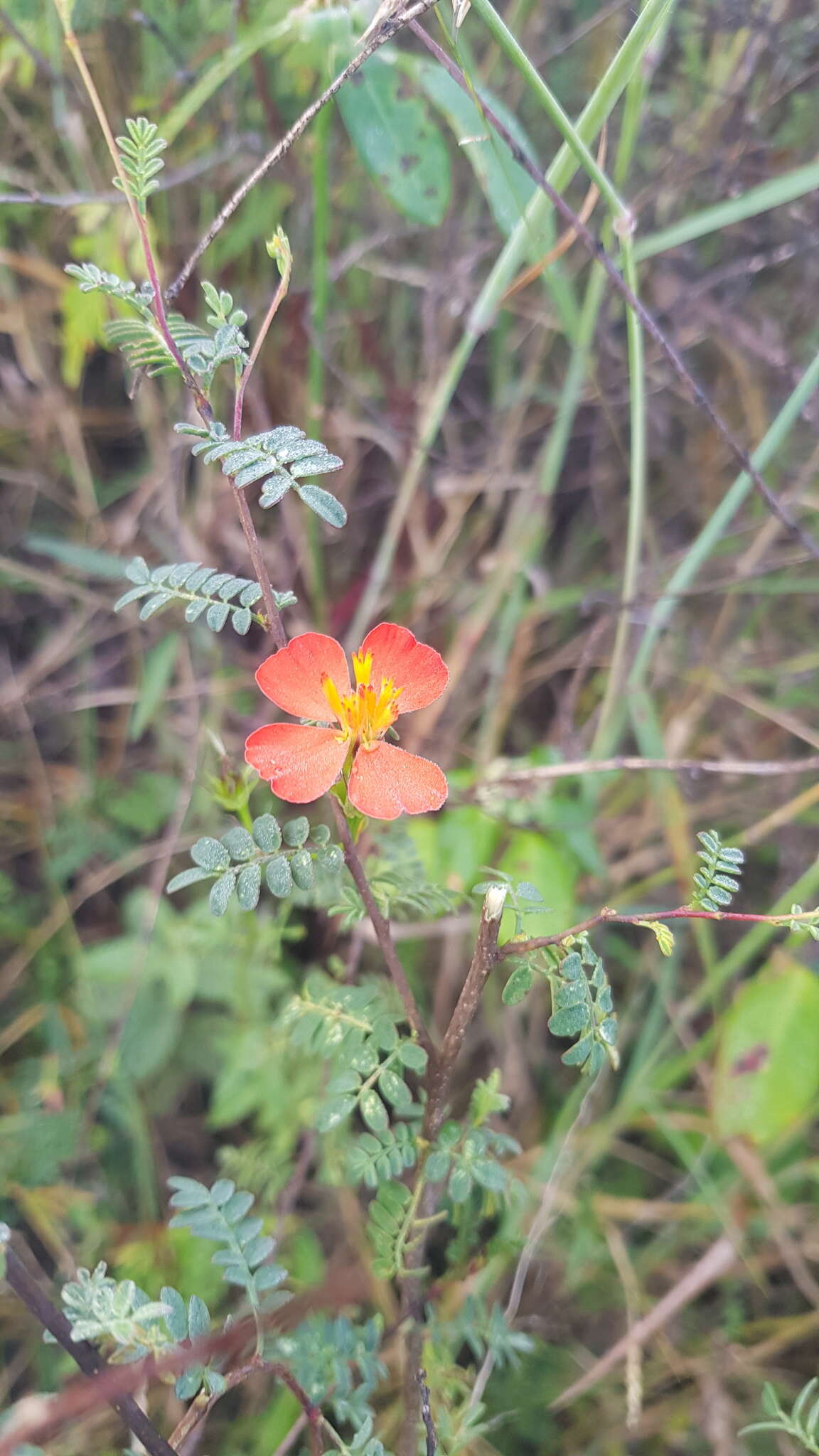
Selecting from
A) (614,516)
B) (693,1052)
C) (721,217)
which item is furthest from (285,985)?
(721,217)

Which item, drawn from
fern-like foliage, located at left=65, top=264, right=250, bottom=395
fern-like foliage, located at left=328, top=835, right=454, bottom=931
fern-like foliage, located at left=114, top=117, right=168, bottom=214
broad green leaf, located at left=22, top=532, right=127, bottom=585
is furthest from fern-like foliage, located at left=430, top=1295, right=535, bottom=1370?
broad green leaf, located at left=22, top=532, right=127, bottom=585

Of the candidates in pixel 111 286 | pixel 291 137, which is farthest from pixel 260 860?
pixel 291 137

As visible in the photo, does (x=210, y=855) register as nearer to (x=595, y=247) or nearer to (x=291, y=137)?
(x=291, y=137)

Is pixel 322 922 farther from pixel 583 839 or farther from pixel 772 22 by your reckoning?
pixel 772 22

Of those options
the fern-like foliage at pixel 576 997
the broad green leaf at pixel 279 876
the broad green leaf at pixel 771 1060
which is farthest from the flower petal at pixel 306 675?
the broad green leaf at pixel 771 1060

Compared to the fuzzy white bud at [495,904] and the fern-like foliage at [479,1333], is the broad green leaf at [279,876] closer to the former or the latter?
the fuzzy white bud at [495,904]

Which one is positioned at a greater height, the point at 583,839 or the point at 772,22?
the point at 772,22
